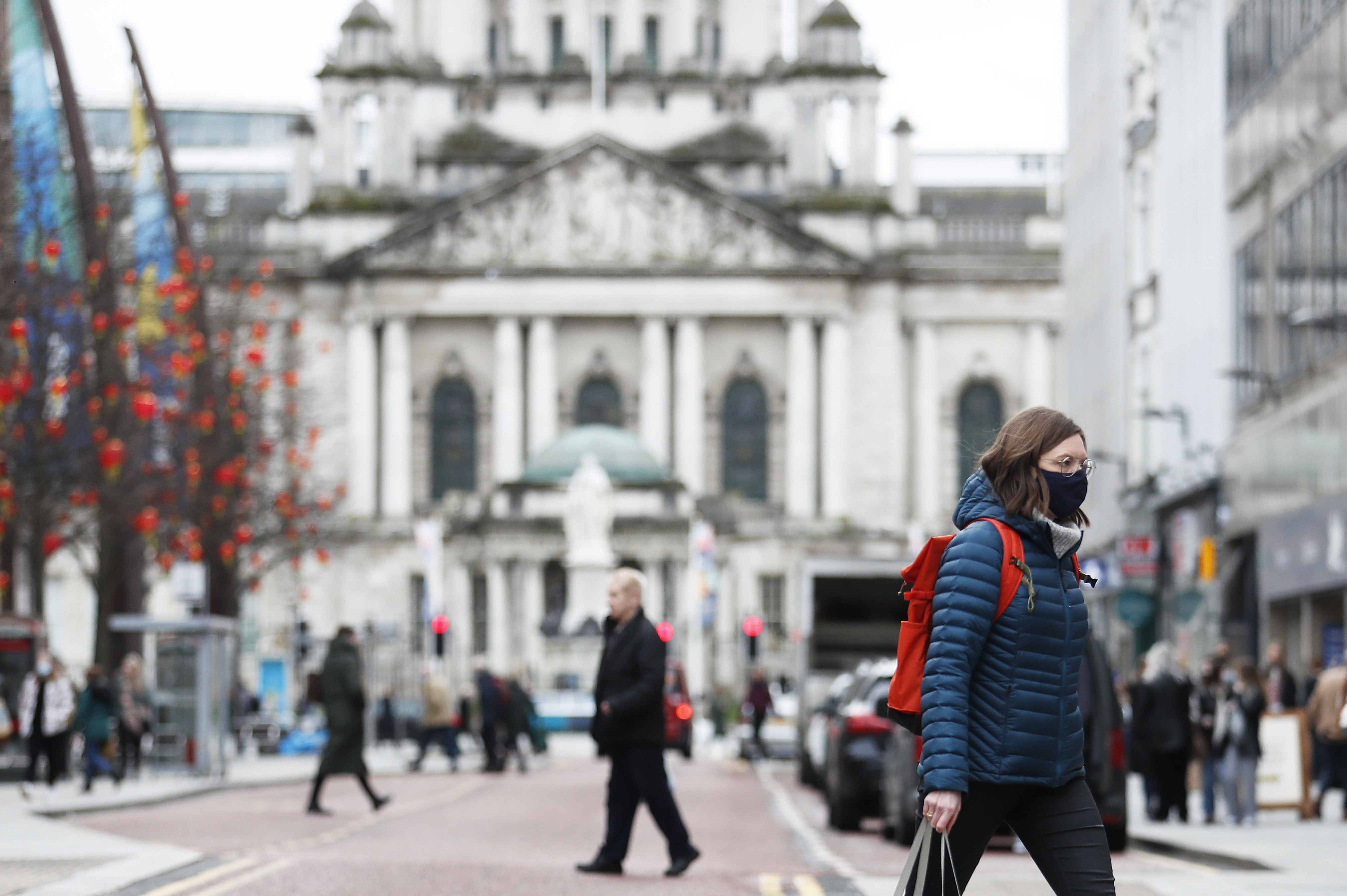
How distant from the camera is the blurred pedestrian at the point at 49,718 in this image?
26016mm

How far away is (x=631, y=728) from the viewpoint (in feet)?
47.7

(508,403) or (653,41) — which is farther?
(653,41)

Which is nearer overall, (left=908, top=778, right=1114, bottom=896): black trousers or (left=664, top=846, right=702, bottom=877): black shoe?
(left=908, top=778, right=1114, bottom=896): black trousers

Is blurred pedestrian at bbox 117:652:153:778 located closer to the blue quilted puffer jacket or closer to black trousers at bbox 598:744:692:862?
black trousers at bbox 598:744:692:862

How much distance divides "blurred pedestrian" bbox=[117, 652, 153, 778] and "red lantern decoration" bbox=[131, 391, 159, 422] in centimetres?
326

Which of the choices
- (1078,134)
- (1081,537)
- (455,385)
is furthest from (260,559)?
(1081,537)

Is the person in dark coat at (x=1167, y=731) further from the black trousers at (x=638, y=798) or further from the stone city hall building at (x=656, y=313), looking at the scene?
the stone city hall building at (x=656, y=313)

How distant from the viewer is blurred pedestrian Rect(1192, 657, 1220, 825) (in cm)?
2375

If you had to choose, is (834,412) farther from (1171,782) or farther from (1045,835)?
(1045,835)

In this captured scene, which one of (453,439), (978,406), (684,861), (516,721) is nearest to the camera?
(684,861)

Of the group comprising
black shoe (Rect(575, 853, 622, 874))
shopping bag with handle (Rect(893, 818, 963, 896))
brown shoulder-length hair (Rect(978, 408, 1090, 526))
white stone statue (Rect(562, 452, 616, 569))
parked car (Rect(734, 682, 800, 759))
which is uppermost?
white stone statue (Rect(562, 452, 616, 569))

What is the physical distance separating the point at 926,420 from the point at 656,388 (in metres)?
10.2

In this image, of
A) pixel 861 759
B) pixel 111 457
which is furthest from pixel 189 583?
pixel 861 759

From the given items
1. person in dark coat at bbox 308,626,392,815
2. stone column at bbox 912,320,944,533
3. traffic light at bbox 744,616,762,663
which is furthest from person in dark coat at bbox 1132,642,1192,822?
stone column at bbox 912,320,944,533
